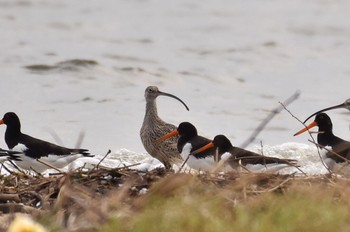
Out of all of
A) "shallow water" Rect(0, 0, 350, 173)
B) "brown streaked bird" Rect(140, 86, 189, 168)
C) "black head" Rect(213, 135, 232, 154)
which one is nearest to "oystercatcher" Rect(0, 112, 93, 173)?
"brown streaked bird" Rect(140, 86, 189, 168)

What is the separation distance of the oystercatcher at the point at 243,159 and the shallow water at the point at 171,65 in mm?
1399

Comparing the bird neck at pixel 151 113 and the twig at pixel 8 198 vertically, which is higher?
the twig at pixel 8 198

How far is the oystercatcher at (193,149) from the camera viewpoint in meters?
10.6

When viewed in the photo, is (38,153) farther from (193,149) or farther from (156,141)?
(193,149)

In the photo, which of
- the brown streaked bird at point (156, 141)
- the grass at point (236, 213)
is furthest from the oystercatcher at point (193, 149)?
the grass at point (236, 213)

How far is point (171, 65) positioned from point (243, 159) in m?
12.7

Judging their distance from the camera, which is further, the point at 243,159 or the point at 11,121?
the point at 11,121

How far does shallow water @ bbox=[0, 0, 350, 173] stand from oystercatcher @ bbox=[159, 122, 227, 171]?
1.33m

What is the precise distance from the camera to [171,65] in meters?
23.0

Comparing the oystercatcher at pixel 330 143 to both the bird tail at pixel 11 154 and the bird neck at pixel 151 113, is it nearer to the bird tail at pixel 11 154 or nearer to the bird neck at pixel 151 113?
the bird neck at pixel 151 113

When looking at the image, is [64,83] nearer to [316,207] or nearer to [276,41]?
[276,41]

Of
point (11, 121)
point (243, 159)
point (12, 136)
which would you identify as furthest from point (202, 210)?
point (11, 121)

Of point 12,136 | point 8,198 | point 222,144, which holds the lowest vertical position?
point 12,136

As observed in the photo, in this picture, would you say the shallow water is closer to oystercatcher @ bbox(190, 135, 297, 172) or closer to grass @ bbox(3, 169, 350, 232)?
oystercatcher @ bbox(190, 135, 297, 172)
